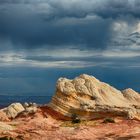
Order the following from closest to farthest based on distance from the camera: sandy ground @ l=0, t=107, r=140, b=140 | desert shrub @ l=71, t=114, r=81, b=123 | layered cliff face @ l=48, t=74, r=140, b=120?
1. sandy ground @ l=0, t=107, r=140, b=140
2. desert shrub @ l=71, t=114, r=81, b=123
3. layered cliff face @ l=48, t=74, r=140, b=120

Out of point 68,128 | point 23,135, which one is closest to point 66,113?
point 68,128

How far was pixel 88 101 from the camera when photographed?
116 metres

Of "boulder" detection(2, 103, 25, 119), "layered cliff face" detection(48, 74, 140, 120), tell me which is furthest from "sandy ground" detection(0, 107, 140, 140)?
"boulder" detection(2, 103, 25, 119)

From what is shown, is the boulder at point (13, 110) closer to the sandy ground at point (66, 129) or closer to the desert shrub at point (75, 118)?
the sandy ground at point (66, 129)

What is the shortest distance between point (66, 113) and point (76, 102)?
9.99 ft

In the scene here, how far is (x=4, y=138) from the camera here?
9062 cm

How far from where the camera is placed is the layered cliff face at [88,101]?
113188 mm

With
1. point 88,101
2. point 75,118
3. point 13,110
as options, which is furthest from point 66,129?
point 13,110

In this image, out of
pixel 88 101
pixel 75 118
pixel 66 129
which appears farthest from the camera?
pixel 88 101

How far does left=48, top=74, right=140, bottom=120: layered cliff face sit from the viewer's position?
113 metres

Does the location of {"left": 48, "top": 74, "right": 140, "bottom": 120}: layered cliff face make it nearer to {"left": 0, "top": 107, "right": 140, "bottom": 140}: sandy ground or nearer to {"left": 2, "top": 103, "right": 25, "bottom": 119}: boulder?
{"left": 0, "top": 107, "right": 140, "bottom": 140}: sandy ground

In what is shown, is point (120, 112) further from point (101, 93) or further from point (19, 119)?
point (19, 119)

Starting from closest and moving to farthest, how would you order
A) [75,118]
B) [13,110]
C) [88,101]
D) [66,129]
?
[66,129] < [75,118] < [88,101] < [13,110]

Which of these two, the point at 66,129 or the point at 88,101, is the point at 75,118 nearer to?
the point at 88,101
